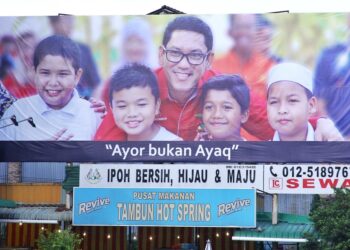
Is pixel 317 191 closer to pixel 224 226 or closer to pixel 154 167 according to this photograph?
pixel 224 226

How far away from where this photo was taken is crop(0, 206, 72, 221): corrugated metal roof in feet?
113

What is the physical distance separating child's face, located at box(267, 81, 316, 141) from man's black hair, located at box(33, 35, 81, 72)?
751 cm

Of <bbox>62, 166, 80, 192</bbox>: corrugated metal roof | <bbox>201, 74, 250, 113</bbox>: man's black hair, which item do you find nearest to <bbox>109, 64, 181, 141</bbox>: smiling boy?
<bbox>201, 74, 250, 113</bbox>: man's black hair

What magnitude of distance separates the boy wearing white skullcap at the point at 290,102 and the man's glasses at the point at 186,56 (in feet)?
8.60

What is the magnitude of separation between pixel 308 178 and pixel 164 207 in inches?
206

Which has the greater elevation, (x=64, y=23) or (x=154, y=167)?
(x=64, y=23)

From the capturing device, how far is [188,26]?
3481cm

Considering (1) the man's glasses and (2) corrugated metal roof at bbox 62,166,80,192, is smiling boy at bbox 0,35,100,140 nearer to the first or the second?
(2) corrugated metal roof at bbox 62,166,80,192

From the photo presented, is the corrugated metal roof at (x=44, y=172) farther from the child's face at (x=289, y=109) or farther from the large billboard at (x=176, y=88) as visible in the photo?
the child's face at (x=289, y=109)

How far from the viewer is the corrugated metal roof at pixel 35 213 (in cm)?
3434

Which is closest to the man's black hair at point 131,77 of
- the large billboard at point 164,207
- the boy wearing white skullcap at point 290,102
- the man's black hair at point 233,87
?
the man's black hair at point 233,87

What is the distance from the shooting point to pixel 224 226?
3250 centimetres

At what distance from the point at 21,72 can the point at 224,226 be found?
32.5 feet

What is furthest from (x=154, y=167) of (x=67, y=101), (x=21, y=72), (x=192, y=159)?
(x=21, y=72)
